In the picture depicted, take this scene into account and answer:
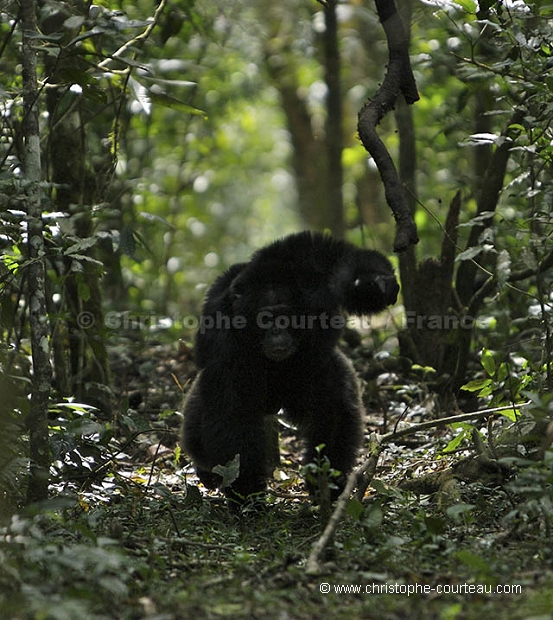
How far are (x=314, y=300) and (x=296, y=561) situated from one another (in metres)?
1.67

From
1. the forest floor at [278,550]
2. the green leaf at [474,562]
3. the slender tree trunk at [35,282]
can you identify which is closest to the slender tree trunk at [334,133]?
the forest floor at [278,550]

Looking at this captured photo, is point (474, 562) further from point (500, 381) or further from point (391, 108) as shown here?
point (391, 108)

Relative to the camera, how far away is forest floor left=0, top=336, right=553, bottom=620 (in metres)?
2.61

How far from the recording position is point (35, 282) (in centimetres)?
374

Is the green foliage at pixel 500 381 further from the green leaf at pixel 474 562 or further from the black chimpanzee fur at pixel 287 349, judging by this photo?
the green leaf at pixel 474 562

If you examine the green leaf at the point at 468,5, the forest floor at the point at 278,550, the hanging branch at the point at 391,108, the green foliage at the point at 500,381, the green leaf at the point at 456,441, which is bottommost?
the forest floor at the point at 278,550

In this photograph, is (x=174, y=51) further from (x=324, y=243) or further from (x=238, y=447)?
(x=238, y=447)

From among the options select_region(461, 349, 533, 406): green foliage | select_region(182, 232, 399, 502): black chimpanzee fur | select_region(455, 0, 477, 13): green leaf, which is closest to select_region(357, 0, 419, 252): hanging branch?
select_region(455, 0, 477, 13): green leaf

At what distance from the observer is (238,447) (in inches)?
176

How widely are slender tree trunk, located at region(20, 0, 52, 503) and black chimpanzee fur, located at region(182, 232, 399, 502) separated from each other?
3.55ft

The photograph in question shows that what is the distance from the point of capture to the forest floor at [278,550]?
2609 millimetres

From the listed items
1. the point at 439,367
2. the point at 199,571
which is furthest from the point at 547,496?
the point at 439,367

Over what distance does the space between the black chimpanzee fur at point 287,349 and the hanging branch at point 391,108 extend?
0.70 meters

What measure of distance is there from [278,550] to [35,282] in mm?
1618
